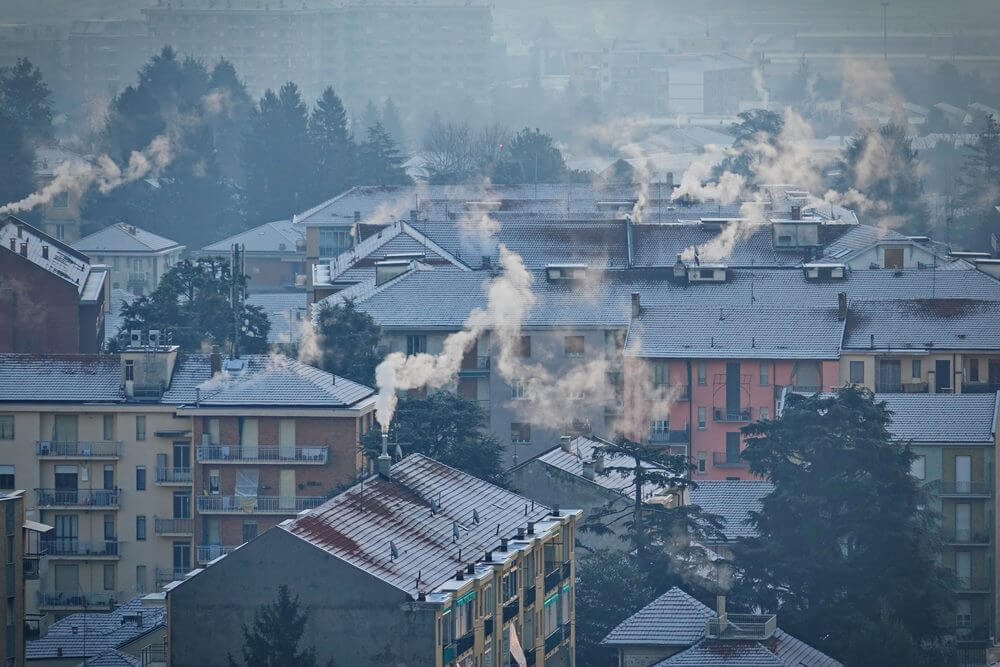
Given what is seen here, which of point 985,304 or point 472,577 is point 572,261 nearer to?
point 985,304

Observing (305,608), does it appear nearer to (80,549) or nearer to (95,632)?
(95,632)

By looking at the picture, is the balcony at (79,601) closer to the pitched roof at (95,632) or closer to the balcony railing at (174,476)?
the balcony railing at (174,476)

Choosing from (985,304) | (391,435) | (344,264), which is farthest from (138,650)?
(344,264)

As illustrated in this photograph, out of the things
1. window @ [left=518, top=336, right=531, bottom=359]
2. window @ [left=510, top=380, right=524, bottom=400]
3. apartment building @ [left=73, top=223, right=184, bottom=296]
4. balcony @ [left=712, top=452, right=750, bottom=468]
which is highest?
apartment building @ [left=73, top=223, right=184, bottom=296]

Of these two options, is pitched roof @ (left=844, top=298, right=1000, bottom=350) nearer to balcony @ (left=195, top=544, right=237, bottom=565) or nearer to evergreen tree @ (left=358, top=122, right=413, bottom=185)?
balcony @ (left=195, top=544, right=237, bottom=565)

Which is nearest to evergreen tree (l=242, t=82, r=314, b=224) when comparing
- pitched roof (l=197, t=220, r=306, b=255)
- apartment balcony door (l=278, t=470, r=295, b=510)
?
pitched roof (l=197, t=220, r=306, b=255)

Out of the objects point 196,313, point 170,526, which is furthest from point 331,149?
point 170,526
